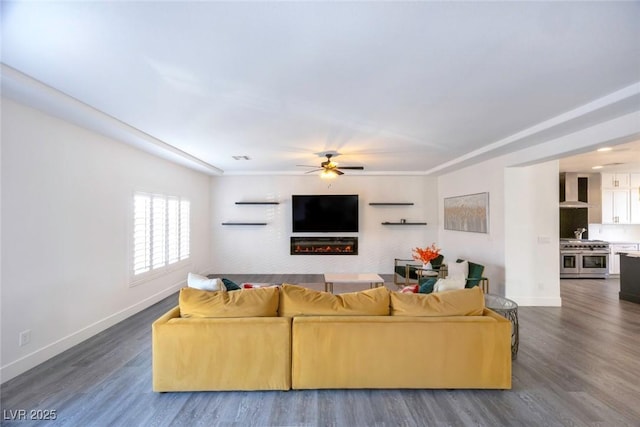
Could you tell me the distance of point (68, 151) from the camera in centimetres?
351

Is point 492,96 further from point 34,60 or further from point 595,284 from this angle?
point 595,284

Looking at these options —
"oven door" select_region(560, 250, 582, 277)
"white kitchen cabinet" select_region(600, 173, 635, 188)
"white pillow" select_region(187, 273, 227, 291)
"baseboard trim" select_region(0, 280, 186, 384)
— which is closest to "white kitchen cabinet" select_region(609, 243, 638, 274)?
"oven door" select_region(560, 250, 582, 277)

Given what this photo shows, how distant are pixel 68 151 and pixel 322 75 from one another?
324 centimetres

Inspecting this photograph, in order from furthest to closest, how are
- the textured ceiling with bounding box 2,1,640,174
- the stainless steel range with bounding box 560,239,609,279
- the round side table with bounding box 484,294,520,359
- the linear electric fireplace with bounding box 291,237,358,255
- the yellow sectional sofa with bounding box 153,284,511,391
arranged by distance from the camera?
the linear electric fireplace with bounding box 291,237,358,255, the stainless steel range with bounding box 560,239,609,279, the round side table with bounding box 484,294,520,359, the yellow sectional sofa with bounding box 153,284,511,391, the textured ceiling with bounding box 2,1,640,174

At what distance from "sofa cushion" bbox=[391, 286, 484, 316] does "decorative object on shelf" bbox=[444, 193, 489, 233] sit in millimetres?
3386

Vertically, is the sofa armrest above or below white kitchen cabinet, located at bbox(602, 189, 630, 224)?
below

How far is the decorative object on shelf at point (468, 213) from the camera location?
5.71 metres

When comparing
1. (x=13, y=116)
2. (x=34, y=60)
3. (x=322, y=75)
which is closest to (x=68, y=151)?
(x=13, y=116)

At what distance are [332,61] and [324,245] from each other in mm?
5873

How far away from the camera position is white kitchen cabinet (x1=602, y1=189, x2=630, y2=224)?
7652 millimetres

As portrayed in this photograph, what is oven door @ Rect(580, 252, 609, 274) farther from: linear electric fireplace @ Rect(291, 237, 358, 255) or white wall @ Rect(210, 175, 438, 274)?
linear electric fireplace @ Rect(291, 237, 358, 255)

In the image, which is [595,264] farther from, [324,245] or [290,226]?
[290,226]

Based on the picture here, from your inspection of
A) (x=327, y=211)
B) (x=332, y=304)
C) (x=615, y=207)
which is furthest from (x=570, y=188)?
Result: (x=332, y=304)

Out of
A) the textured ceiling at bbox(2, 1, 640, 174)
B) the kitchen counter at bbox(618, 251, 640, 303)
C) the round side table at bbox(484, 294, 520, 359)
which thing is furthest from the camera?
the kitchen counter at bbox(618, 251, 640, 303)
